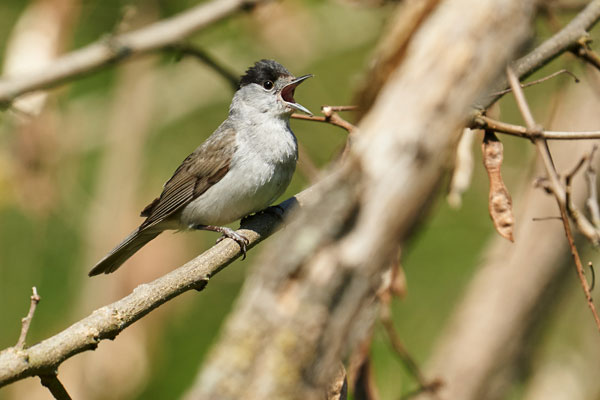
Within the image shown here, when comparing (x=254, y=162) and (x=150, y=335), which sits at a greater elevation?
(x=254, y=162)

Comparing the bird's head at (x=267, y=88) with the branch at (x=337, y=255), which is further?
the bird's head at (x=267, y=88)

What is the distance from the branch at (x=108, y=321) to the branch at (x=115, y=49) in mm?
1816

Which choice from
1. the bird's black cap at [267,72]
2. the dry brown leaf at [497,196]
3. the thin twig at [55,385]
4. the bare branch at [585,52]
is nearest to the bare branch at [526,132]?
the dry brown leaf at [497,196]

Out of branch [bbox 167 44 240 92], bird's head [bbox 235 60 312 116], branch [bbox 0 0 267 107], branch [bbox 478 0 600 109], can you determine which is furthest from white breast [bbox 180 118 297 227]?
branch [bbox 478 0 600 109]

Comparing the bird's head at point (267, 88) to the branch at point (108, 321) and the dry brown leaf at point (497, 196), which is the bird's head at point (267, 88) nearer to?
the branch at point (108, 321)

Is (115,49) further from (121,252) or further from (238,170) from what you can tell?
(121,252)

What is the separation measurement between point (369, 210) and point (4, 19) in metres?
7.15

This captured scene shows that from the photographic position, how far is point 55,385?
8.61ft

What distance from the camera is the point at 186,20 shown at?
460 cm

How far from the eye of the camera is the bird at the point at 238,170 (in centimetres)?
421

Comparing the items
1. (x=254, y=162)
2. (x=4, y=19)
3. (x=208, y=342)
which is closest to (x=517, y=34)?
(x=254, y=162)

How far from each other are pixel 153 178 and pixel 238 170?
312 centimetres

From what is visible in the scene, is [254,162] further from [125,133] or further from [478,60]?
[478,60]

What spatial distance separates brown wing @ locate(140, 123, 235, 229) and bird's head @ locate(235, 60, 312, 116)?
0.27 metres
